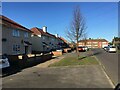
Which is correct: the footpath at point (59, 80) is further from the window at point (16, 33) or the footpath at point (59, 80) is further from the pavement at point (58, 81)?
the window at point (16, 33)

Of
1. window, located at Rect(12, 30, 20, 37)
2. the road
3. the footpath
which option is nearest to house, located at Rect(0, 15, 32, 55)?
window, located at Rect(12, 30, 20, 37)

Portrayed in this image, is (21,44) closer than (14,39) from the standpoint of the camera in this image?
No

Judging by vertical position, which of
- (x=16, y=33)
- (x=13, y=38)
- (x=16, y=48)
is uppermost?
(x=16, y=33)

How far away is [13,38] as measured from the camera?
118ft

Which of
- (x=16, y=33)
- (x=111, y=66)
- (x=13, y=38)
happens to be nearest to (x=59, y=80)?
(x=111, y=66)

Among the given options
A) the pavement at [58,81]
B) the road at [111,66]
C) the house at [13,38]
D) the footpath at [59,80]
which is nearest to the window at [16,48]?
the house at [13,38]

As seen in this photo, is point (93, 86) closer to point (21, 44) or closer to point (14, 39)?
point (14, 39)

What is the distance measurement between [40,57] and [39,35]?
32759 mm

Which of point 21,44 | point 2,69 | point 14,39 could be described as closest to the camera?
point 2,69

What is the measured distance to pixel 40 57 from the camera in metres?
28.0

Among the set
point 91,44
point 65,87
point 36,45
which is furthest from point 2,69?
point 91,44

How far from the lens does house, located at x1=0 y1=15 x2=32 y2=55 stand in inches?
1271

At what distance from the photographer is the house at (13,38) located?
106ft

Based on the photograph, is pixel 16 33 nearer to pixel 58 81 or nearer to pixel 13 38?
pixel 13 38
